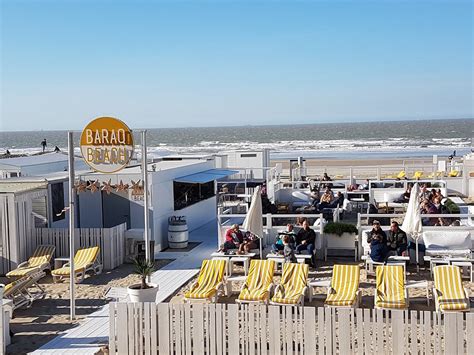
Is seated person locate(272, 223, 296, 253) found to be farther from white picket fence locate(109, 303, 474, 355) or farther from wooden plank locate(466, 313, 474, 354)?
wooden plank locate(466, 313, 474, 354)

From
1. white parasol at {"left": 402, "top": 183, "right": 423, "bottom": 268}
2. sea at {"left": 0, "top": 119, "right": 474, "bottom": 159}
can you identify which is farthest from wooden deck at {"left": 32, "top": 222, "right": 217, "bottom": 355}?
sea at {"left": 0, "top": 119, "right": 474, "bottom": 159}

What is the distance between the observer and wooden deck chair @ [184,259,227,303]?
1014cm

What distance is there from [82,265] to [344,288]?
5.16m

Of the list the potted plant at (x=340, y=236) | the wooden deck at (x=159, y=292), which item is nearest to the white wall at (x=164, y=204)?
the wooden deck at (x=159, y=292)

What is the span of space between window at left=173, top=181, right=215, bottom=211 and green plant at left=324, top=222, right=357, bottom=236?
13.7 feet

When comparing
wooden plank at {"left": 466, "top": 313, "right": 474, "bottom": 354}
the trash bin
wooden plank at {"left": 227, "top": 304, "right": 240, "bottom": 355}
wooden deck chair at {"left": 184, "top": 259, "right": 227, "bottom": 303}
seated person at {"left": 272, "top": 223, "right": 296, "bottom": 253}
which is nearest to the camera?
wooden plank at {"left": 466, "top": 313, "right": 474, "bottom": 354}

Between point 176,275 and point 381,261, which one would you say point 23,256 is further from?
point 381,261

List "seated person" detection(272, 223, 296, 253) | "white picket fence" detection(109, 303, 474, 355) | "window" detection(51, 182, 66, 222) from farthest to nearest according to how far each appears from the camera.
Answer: "window" detection(51, 182, 66, 222)
"seated person" detection(272, 223, 296, 253)
"white picket fence" detection(109, 303, 474, 355)

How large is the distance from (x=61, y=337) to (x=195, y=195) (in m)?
8.78

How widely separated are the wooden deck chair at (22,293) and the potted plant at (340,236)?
5.56m

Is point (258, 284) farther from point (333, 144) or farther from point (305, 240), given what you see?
point (333, 144)

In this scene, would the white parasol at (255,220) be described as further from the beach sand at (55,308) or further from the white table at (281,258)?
the beach sand at (55,308)

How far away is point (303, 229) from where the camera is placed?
13.1 metres

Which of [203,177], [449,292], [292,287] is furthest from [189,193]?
[449,292]
